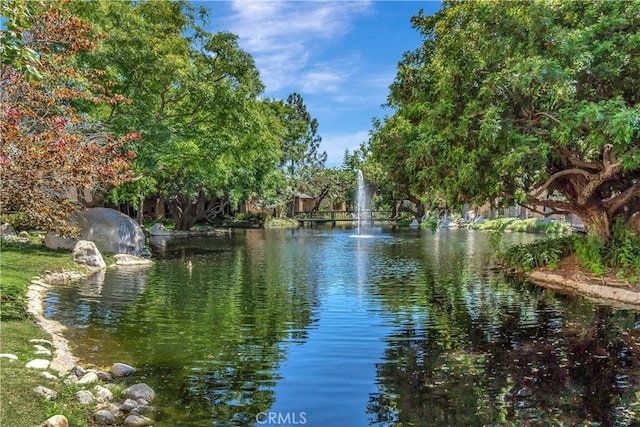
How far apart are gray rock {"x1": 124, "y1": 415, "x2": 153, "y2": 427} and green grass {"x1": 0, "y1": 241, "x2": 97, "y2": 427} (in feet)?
1.43

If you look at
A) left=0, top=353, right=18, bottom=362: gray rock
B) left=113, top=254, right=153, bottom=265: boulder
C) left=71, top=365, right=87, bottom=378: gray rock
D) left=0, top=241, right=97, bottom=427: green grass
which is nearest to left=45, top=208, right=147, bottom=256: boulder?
left=113, top=254, right=153, bottom=265: boulder

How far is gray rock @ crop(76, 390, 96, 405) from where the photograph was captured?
5789 mm

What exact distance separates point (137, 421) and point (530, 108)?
1164cm

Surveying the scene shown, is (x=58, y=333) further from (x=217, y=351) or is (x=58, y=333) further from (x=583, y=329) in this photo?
(x=583, y=329)

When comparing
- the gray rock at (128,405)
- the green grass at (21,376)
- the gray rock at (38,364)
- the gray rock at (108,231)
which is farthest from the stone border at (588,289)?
the gray rock at (108,231)

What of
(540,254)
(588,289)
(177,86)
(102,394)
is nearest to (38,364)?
(102,394)

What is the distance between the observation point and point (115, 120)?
19.6 meters

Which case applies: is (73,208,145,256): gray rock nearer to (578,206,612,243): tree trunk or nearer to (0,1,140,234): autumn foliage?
(0,1,140,234): autumn foliage

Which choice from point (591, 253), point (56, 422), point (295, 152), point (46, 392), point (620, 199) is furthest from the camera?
point (295, 152)

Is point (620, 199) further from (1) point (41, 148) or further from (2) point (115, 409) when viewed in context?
(1) point (41, 148)

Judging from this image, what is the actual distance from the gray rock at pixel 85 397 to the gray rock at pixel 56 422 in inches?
30.2

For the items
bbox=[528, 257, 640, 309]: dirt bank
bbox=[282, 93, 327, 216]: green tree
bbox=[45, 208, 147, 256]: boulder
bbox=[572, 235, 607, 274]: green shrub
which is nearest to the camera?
bbox=[528, 257, 640, 309]: dirt bank

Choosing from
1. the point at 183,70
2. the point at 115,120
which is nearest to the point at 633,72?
the point at 183,70

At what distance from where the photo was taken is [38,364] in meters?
6.64
